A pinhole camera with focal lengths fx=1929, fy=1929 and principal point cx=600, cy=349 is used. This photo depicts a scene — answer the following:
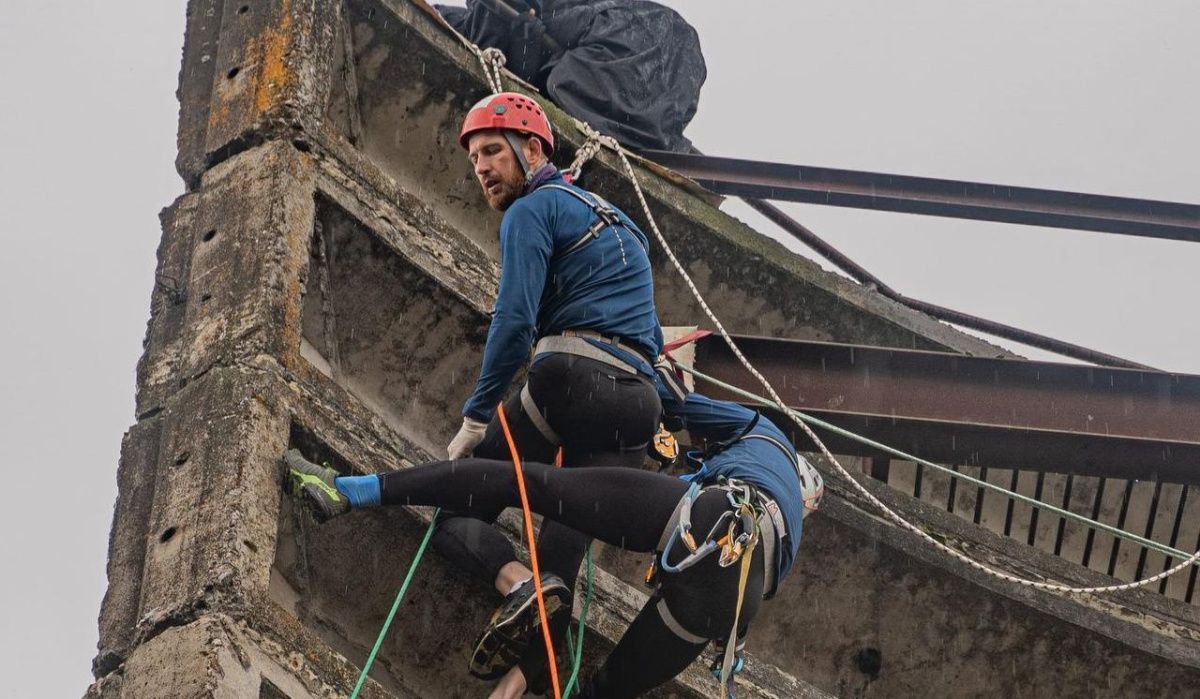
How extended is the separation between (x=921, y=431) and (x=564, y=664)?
8.10 ft

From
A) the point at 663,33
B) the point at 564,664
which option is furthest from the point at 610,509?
the point at 663,33

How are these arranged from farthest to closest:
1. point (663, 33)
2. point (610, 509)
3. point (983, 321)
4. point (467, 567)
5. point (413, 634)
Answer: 1. point (983, 321)
2. point (663, 33)
3. point (413, 634)
4. point (467, 567)
5. point (610, 509)

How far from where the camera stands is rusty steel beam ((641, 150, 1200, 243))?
1198 centimetres

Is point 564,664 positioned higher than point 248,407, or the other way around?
point 248,407

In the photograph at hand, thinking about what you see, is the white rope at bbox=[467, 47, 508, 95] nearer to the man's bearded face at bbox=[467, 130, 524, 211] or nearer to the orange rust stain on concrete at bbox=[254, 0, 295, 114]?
the orange rust stain on concrete at bbox=[254, 0, 295, 114]

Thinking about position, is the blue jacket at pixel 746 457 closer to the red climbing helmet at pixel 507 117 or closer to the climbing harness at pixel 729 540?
the climbing harness at pixel 729 540

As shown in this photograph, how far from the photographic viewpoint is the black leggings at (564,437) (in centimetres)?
730

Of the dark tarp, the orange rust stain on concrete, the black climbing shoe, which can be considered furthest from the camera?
the dark tarp

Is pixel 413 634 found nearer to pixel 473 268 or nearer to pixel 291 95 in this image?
pixel 473 268

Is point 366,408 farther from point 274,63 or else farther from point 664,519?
point 274,63

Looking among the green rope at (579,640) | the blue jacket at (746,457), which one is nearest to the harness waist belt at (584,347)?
the blue jacket at (746,457)

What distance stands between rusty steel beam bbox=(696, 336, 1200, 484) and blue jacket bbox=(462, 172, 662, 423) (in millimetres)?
2134

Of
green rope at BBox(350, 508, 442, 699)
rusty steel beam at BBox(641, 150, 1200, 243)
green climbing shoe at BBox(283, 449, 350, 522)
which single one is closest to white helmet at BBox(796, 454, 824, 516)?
green rope at BBox(350, 508, 442, 699)

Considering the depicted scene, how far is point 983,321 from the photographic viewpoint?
43.0 ft
